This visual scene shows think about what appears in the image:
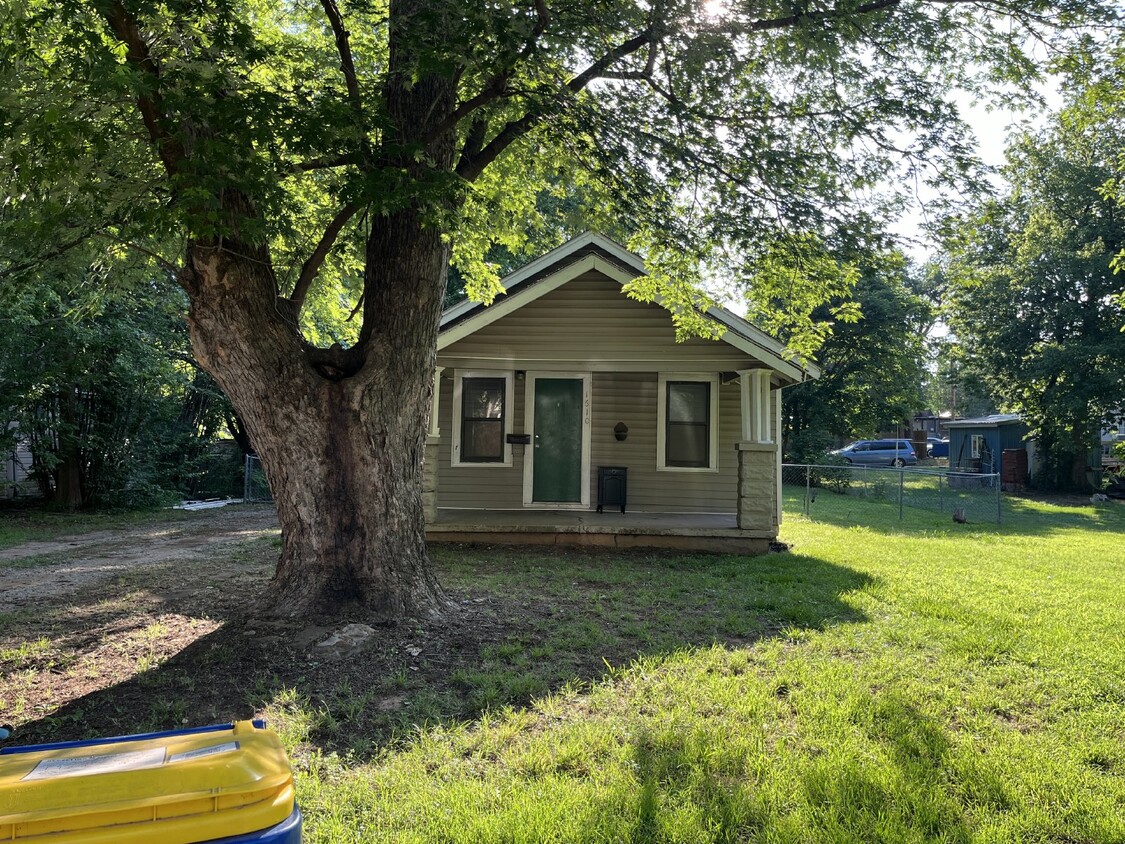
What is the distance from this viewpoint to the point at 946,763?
370cm

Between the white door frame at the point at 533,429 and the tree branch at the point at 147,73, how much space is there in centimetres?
717

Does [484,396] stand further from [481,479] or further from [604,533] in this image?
[604,533]

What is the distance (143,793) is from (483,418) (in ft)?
34.9

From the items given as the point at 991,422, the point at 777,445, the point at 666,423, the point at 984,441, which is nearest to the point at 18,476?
the point at 666,423

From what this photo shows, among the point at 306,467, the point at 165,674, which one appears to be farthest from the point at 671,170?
the point at 165,674

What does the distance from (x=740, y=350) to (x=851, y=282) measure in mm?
3920

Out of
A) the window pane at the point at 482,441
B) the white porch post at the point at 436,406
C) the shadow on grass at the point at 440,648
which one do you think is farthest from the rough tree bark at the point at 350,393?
the window pane at the point at 482,441

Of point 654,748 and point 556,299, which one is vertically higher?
point 556,299

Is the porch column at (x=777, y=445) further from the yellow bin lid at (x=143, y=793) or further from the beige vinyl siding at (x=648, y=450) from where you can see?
the yellow bin lid at (x=143, y=793)

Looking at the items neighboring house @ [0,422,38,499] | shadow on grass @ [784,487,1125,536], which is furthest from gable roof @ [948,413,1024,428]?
neighboring house @ [0,422,38,499]

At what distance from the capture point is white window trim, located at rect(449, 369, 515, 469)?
1215 centimetres

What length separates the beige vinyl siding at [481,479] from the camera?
1220cm

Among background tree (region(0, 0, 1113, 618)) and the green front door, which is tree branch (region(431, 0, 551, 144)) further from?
the green front door

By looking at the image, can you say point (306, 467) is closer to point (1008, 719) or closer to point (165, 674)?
point (165, 674)
